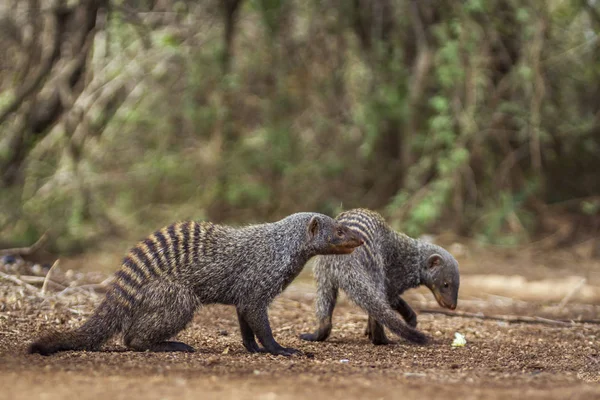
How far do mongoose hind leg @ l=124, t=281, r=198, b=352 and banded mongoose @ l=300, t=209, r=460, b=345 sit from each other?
41.5 inches

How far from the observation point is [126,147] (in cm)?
1036

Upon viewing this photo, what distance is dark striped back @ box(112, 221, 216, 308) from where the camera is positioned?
158 inches

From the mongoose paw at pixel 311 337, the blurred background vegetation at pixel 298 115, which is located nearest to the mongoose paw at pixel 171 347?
the mongoose paw at pixel 311 337

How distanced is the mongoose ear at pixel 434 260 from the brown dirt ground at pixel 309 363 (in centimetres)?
49

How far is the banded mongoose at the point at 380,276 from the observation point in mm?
4527

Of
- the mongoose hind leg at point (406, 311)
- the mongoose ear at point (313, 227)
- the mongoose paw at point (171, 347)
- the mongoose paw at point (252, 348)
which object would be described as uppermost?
the mongoose ear at point (313, 227)

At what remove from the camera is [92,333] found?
3873mm

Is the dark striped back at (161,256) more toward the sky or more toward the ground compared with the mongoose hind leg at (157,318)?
more toward the sky

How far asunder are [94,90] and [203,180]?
1.83 metres

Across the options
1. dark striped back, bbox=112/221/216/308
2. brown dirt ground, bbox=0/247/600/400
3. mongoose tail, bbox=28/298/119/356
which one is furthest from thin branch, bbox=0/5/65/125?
mongoose tail, bbox=28/298/119/356

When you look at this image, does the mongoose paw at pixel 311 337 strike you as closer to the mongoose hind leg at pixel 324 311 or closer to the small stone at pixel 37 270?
the mongoose hind leg at pixel 324 311

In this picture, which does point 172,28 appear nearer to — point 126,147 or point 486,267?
point 126,147

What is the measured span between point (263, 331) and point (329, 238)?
730 mm

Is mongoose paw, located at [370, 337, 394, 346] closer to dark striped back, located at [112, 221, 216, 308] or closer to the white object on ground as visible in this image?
the white object on ground
